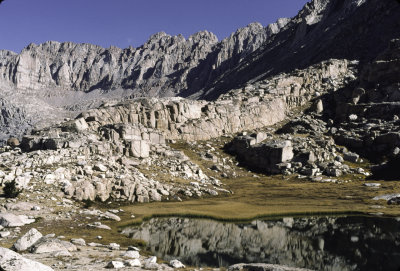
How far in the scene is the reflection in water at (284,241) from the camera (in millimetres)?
28156

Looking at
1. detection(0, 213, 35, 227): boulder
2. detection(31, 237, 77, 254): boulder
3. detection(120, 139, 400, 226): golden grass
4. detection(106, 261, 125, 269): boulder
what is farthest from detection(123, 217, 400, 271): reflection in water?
detection(0, 213, 35, 227): boulder

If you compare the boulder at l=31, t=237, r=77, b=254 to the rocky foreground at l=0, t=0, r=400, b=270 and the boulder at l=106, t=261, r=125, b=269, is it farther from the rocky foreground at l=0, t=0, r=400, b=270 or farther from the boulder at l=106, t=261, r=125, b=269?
the boulder at l=106, t=261, r=125, b=269

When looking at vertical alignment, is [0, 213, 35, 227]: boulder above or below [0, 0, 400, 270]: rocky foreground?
below

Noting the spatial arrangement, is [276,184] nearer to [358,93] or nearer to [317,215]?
[317,215]

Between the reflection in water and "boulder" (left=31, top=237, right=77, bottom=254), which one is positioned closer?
"boulder" (left=31, top=237, right=77, bottom=254)

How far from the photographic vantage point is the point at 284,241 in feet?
119

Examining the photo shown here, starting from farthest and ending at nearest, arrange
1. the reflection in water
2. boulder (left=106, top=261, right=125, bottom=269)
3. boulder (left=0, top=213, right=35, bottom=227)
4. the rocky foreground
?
1. boulder (left=0, top=213, right=35, bottom=227)
2. the rocky foreground
3. the reflection in water
4. boulder (left=106, top=261, right=125, bottom=269)

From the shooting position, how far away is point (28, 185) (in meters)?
48.9

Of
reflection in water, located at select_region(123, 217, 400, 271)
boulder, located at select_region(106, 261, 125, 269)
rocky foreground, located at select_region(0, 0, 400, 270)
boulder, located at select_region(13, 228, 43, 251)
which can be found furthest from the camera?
rocky foreground, located at select_region(0, 0, 400, 270)

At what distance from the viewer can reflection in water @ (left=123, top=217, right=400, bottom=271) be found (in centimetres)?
2816

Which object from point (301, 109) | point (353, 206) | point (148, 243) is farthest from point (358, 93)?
point (148, 243)

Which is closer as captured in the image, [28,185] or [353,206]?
[28,185]

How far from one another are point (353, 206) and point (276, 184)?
1284 inches

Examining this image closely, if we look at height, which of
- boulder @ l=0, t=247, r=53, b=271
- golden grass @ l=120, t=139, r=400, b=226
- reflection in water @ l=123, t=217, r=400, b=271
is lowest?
reflection in water @ l=123, t=217, r=400, b=271
